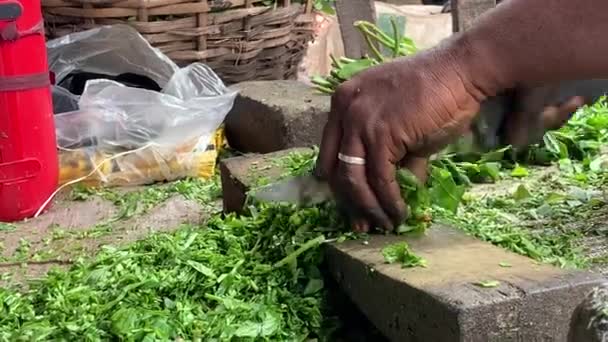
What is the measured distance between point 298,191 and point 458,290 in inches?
23.0

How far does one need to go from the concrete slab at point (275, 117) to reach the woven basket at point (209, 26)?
0.75 ft

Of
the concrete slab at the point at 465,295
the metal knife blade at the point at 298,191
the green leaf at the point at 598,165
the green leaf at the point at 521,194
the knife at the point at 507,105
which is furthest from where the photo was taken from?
the green leaf at the point at 598,165

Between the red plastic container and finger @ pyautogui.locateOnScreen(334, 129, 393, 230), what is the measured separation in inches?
56.8

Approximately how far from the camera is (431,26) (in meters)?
5.92

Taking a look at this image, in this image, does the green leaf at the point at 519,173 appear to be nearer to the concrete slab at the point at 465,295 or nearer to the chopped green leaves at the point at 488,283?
the concrete slab at the point at 465,295

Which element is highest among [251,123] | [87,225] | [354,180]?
[354,180]

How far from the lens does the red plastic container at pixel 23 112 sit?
112 inches

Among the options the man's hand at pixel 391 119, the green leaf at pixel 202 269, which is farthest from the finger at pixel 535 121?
the green leaf at pixel 202 269

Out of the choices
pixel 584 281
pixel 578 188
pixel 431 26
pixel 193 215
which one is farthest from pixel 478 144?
pixel 431 26

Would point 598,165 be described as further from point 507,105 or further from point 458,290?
point 458,290

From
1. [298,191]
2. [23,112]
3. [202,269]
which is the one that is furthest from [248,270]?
[23,112]

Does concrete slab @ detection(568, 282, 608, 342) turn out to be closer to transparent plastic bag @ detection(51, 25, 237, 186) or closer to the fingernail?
the fingernail

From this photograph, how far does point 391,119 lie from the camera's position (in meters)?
1.67

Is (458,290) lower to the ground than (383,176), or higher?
lower
